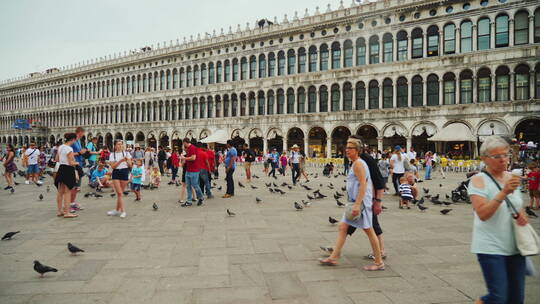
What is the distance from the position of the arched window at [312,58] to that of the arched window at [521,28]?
17.4m

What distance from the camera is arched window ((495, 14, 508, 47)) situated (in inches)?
1100

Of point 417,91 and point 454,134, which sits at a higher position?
point 417,91

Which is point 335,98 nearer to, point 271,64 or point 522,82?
point 271,64

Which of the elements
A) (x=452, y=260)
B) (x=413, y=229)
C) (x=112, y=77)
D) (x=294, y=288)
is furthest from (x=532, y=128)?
(x=112, y=77)

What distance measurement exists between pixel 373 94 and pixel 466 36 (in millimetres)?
→ 8883

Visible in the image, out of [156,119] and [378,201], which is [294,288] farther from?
[156,119]

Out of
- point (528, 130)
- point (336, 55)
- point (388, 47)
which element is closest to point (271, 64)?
point (336, 55)

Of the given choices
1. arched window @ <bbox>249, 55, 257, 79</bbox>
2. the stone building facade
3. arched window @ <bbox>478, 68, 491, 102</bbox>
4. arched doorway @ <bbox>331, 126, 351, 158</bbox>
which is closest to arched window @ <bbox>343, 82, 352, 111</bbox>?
the stone building facade

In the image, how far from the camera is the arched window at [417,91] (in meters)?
31.2

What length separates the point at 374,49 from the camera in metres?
33.4

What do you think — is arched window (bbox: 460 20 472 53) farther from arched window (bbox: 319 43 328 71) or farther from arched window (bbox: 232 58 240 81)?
arched window (bbox: 232 58 240 81)

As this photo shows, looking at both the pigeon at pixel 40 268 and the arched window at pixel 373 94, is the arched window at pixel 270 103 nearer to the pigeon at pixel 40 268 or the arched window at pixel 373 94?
the arched window at pixel 373 94

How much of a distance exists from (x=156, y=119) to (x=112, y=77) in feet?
38.6

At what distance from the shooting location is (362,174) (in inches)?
174
